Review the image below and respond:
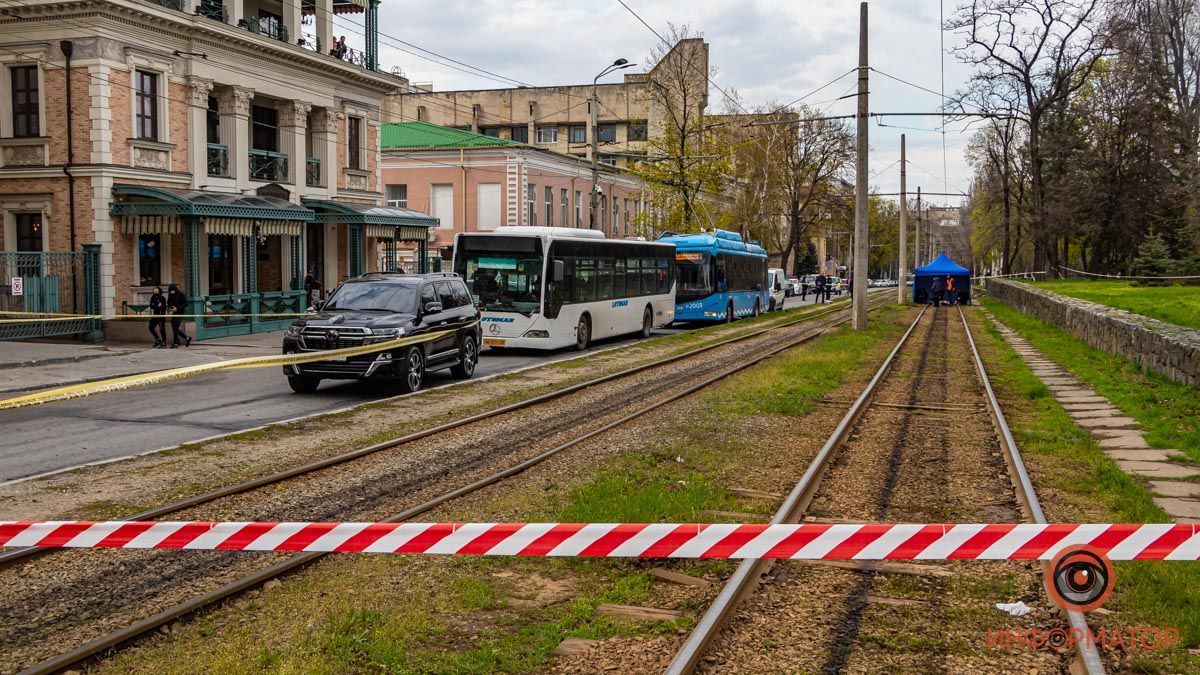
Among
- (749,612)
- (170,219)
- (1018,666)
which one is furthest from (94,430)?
(170,219)

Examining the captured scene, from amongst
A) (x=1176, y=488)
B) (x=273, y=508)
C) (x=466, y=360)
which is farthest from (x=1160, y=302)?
(x=273, y=508)

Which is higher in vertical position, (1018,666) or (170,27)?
(170,27)

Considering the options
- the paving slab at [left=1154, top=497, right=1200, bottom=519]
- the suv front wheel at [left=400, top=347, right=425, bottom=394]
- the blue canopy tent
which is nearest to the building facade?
the blue canopy tent

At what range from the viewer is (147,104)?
2831cm

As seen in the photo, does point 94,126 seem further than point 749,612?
Yes

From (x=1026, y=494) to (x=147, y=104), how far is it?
26223 millimetres

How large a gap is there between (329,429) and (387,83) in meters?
28.6

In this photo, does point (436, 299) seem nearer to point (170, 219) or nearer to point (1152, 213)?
point (170, 219)

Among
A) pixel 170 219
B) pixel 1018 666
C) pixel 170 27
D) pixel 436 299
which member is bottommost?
pixel 1018 666

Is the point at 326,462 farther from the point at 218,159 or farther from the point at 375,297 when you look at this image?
the point at 218,159

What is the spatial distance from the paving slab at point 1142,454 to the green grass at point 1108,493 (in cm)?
20

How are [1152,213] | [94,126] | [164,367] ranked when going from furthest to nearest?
[1152,213], [94,126], [164,367]

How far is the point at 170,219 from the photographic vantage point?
2770cm

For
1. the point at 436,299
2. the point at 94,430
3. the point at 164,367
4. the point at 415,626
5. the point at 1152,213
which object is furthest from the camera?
the point at 1152,213
